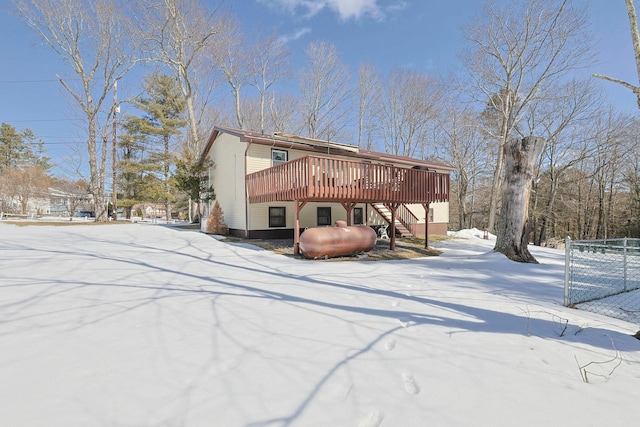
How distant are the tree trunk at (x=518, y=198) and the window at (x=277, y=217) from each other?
900 centimetres

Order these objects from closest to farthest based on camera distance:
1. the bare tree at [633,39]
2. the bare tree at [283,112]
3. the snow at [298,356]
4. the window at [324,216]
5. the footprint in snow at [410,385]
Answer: the snow at [298,356], the footprint in snow at [410,385], the bare tree at [633,39], the window at [324,216], the bare tree at [283,112]

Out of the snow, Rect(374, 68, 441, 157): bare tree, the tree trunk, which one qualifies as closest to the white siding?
the snow

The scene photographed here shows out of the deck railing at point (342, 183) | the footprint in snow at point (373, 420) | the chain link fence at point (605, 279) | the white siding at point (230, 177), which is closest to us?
the footprint in snow at point (373, 420)

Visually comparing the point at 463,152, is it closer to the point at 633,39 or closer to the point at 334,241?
the point at 334,241

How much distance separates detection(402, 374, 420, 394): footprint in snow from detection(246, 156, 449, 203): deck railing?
7201 mm

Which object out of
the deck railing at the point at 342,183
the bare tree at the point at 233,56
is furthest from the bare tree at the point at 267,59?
the deck railing at the point at 342,183

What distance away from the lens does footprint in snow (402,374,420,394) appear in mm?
1962

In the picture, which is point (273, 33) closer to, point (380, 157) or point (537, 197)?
point (380, 157)

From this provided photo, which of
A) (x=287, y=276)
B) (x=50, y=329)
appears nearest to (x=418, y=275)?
(x=287, y=276)

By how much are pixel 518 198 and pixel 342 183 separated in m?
5.70

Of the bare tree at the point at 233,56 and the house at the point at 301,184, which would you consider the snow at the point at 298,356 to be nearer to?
the house at the point at 301,184

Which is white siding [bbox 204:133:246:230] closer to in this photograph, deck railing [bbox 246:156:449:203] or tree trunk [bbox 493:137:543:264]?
deck railing [bbox 246:156:449:203]

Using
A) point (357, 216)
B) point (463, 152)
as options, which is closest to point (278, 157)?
point (357, 216)

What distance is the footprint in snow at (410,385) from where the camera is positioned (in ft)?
6.44
